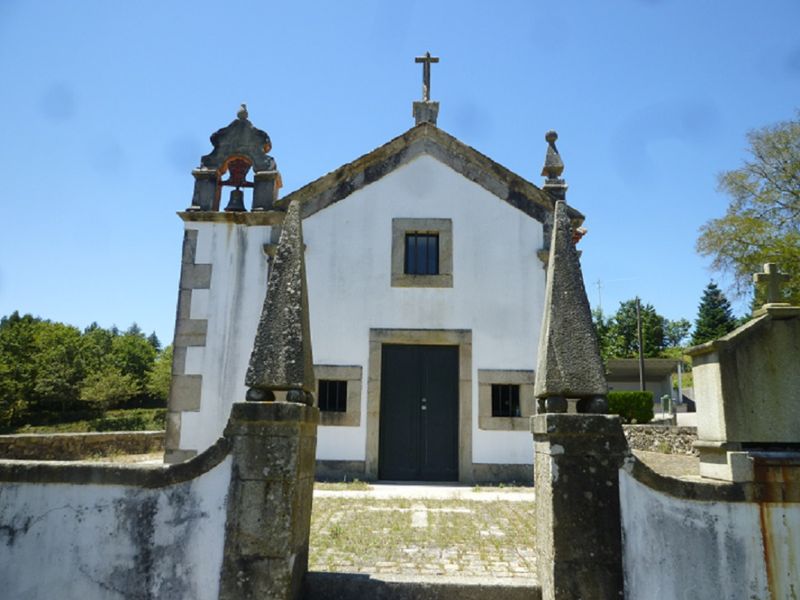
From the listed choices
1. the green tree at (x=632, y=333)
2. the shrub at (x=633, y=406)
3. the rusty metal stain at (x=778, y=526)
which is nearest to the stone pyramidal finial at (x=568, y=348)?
the rusty metal stain at (x=778, y=526)

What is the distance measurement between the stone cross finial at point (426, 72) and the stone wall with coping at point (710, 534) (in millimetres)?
9796

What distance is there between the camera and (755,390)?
13.1 feet

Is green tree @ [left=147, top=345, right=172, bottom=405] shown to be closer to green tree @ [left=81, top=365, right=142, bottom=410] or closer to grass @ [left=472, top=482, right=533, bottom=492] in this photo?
green tree @ [left=81, top=365, right=142, bottom=410]

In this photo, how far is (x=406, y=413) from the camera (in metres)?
9.69

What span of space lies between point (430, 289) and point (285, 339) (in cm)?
621

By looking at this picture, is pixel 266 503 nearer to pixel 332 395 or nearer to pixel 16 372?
pixel 332 395

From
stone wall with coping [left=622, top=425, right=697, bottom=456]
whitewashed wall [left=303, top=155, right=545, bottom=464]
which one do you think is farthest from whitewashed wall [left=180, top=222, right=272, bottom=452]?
stone wall with coping [left=622, top=425, right=697, bottom=456]

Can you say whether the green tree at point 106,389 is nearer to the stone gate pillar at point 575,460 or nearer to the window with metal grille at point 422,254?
the window with metal grille at point 422,254

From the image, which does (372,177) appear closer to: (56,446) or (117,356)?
(56,446)

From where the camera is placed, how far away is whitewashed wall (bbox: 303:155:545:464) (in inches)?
383

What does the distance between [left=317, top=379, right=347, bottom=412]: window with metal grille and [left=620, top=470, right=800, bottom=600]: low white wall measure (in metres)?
6.59

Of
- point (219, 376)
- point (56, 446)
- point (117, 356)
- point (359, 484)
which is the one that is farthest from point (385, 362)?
point (117, 356)

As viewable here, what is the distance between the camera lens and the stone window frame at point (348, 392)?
9.55m

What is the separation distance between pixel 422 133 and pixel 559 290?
754 centimetres
